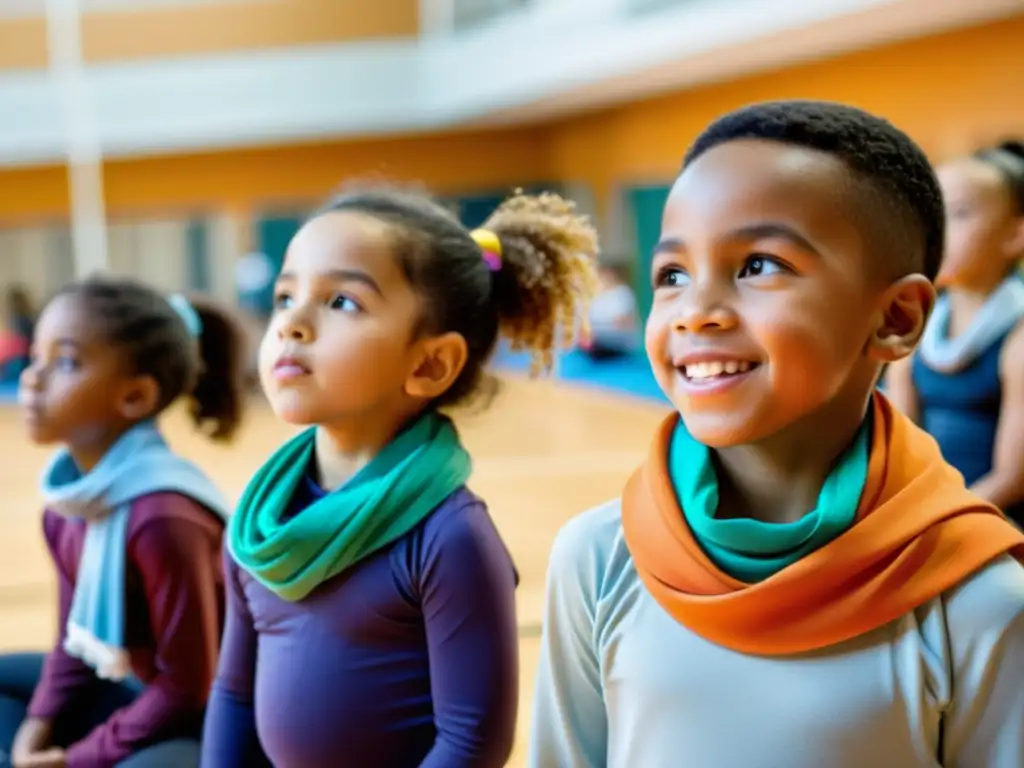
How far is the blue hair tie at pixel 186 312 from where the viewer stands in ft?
6.13

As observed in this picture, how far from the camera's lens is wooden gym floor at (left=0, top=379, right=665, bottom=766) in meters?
2.88

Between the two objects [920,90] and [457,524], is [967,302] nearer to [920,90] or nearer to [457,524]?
[457,524]

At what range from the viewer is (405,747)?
1263 mm

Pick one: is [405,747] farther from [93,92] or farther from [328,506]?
[93,92]

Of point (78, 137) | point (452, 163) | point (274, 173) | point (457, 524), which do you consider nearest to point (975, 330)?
point (457, 524)

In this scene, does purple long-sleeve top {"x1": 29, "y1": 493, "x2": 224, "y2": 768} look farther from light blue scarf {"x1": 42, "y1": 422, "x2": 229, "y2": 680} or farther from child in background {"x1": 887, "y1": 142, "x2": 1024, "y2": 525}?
child in background {"x1": 887, "y1": 142, "x2": 1024, "y2": 525}

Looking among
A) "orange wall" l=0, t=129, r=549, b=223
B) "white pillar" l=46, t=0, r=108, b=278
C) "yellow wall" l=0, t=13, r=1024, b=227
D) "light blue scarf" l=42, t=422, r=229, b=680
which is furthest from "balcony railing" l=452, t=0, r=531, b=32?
"light blue scarf" l=42, t=422, r=229, b=680

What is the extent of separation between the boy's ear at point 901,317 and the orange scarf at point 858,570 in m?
0.08

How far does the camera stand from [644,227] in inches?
342

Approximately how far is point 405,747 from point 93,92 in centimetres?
858

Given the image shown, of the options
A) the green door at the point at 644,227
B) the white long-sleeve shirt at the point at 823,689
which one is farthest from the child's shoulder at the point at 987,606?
the green door at the point at 644,227

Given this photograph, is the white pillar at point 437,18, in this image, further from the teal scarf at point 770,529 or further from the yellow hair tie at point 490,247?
the teal scarf at point 770,529

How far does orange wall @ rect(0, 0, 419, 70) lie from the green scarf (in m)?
8.29

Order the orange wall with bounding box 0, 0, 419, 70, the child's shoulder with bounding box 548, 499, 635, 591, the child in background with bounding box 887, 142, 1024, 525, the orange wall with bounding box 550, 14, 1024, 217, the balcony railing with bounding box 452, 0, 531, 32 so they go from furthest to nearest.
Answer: the orange wall with bounding box 0, 0, 419, 70 → the balcony railing with bounding box 452, 0, 531, 32 → the orange wall with bounding box 550, 14, 1024, 217 → the child in background with bounding box 887, 142, 1024, 525 → the child's shoulder with bounding box 548, 499, 635, 591
